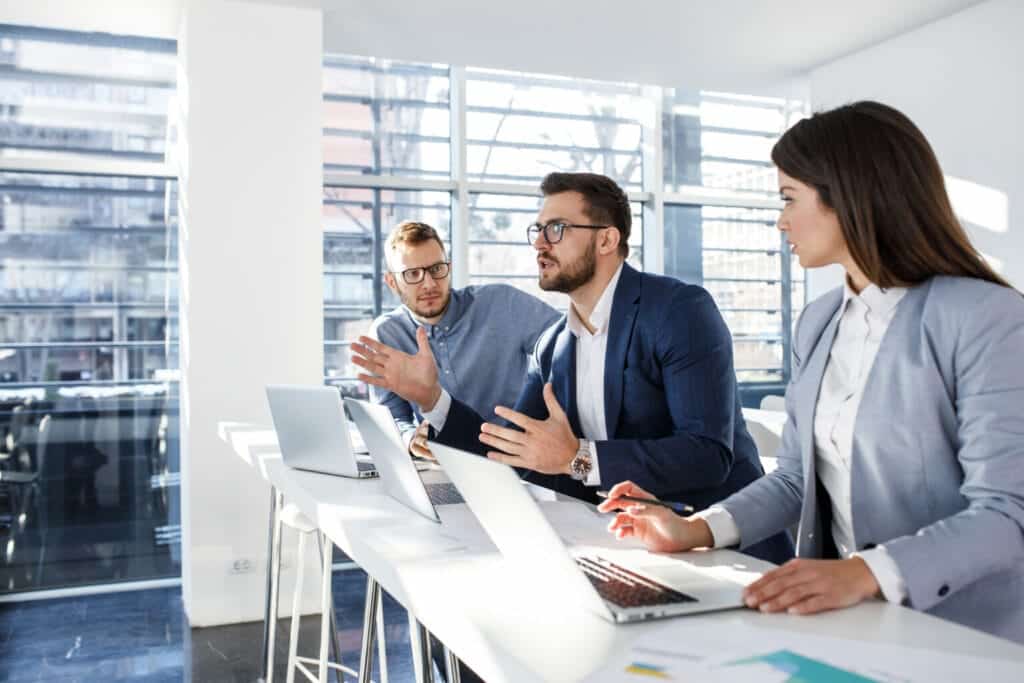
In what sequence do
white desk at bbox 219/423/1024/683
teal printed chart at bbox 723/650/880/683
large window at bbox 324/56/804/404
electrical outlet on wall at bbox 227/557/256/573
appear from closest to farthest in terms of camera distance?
1. teal printed chart at bbox 723/650/880/683
2. white desk at bbox 219/423/1024/683
3. electrical outlet on wall at bbox 227/557/256/573
4. large window at bbox 324/56/804/404

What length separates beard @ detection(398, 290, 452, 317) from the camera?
3141 mm

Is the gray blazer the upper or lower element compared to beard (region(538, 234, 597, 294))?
lower

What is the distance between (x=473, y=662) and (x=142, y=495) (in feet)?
14.1

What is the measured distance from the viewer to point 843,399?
1.57 metres

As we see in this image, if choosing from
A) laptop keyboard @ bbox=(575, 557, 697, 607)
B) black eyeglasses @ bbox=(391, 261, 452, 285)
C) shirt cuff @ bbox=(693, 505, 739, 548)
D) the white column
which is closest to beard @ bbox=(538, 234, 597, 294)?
black eyeglasses @ bbox=(391, 261, 452, 285)

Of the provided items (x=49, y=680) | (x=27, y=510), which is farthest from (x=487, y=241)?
(x=49, y=680)

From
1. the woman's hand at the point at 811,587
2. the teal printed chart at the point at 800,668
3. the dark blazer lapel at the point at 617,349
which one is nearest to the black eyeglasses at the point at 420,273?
the dark blazer lapel at the point at 617,349

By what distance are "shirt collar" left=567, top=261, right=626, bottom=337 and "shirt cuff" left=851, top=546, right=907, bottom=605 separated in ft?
3.96

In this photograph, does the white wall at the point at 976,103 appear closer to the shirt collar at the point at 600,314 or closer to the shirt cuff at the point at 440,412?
the shirt collar at the point at 600,314

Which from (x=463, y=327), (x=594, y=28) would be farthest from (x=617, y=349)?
(x=594, y=28)

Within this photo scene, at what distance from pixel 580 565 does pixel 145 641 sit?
3272mm

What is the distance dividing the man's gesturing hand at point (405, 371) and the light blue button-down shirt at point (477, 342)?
2.13ft

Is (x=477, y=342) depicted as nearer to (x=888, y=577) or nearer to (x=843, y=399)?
(x=843, y=399)

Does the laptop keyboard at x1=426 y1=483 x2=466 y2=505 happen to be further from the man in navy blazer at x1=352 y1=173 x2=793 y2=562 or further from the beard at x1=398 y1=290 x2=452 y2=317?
the beard at x1=398 y1=290 x2=452 y2=317
